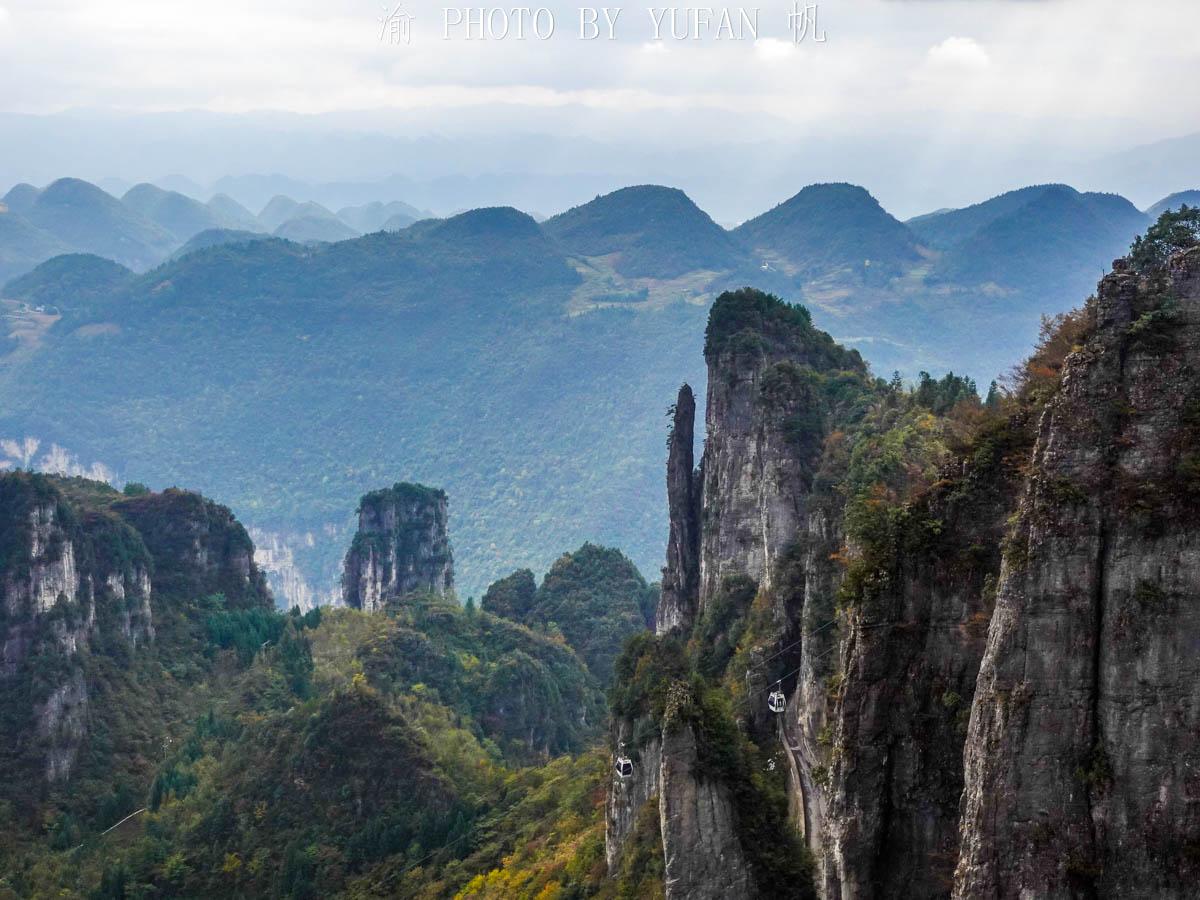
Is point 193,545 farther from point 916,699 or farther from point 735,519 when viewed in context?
point 916,699

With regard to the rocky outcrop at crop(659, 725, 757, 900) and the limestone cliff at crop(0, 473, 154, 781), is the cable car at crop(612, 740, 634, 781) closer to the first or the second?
the rocky outcrop at crop(659, 725, 757, 900)

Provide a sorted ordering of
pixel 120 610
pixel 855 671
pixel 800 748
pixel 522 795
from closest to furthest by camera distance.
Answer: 1. pixel 855 671
2. pixel 800 748
3. pixel 522 795
4. pixel 120 610

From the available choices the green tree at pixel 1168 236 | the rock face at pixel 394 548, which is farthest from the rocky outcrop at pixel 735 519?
the rock face at pixel 394 548

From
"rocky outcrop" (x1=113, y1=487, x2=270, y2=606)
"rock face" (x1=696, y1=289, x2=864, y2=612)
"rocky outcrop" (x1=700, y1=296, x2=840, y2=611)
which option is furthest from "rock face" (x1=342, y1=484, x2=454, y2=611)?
"rocky outcrop" (x1=700, y1=296, x2=840, y2=611)

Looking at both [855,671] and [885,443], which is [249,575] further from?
[855,671]

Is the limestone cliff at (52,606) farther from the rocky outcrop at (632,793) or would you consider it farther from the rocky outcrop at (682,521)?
the rocky outcrop at (632,793)

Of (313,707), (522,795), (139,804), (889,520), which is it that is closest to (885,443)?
(889,520)
